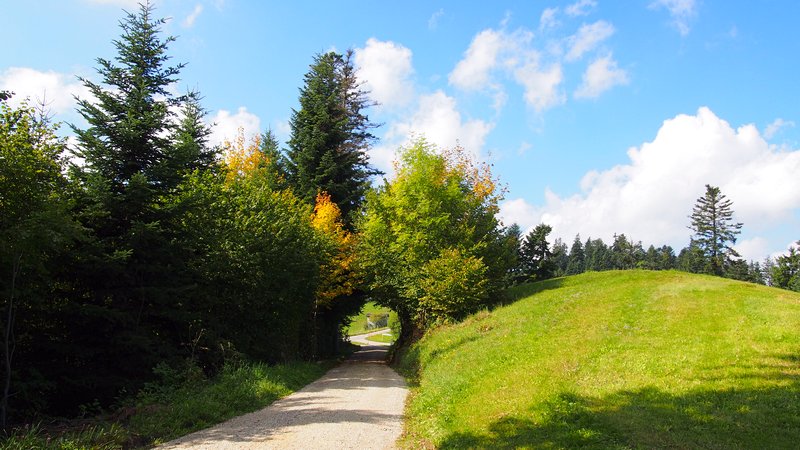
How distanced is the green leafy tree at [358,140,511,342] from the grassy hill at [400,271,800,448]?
433 cm

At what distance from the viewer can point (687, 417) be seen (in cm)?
A: 865

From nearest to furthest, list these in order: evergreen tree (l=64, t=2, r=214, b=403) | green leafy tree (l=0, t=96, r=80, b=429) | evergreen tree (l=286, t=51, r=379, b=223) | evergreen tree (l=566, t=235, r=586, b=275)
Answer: green leafy tree (l=0, t=96, r=80, b=429), evergreen tree (l=64, t=2, r=214, b=403), evergreen tree (l=286, t=51, r=379, b=223), evergreen tree (l=566, t=235, r=586, b=275)

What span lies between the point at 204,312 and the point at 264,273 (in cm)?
272

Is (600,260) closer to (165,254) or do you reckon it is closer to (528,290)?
(528,290)

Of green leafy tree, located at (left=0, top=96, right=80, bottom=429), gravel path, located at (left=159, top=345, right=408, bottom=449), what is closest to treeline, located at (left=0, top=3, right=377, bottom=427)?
green leafy tree, located at (left=0, top=96, right=80, bottom=429)

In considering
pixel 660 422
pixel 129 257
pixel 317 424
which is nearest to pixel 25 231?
pixel 129 257

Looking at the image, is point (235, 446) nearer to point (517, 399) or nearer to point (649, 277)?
point (517, 399)

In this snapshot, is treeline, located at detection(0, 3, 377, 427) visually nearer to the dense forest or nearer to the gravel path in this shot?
the dense forest

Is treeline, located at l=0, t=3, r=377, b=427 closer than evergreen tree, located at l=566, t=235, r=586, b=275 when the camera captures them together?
Yes

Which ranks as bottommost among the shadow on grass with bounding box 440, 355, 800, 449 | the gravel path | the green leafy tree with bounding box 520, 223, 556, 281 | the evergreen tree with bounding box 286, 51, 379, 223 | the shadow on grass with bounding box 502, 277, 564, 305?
the gravel path

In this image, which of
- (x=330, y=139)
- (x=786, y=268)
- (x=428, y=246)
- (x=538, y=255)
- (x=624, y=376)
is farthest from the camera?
(x=786, y=268)

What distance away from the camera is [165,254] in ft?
49.2

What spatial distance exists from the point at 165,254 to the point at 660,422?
1412cm

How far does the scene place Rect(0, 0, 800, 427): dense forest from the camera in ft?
38.3
